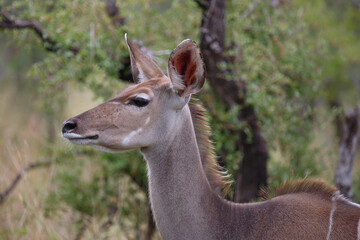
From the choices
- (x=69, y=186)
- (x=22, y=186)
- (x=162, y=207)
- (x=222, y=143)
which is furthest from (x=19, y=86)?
(x=162, y=207)

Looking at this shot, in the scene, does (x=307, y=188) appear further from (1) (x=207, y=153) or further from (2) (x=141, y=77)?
(2) (x=141, y=77)

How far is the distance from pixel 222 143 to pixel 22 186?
2029 mm

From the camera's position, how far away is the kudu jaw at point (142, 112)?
3209 millimetres

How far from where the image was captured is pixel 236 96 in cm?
580

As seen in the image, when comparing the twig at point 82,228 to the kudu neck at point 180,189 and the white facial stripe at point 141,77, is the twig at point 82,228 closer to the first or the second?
the white facial stripe at point 141,77

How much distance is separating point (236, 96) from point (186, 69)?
8.20 ft

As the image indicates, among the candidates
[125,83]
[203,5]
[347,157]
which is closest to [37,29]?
[125,83]

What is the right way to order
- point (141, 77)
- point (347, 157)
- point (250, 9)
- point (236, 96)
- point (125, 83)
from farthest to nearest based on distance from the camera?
point (250, 9), point (125, 83), point (236, 96), point (347, 157), point (141, 77)

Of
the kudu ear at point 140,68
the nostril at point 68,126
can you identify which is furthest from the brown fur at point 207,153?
the nostril at point 68,126

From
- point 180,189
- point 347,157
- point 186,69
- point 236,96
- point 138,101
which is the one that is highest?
point 186,69

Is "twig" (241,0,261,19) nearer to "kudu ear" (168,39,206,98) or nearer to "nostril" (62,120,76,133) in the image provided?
"kudu ear" (168,39,206,98)

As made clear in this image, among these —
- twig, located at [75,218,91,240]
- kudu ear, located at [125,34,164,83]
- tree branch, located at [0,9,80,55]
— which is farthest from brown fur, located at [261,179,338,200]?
twig, located at [75,218,91,240]

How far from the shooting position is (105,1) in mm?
6395

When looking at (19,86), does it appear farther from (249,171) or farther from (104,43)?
(249,171)
